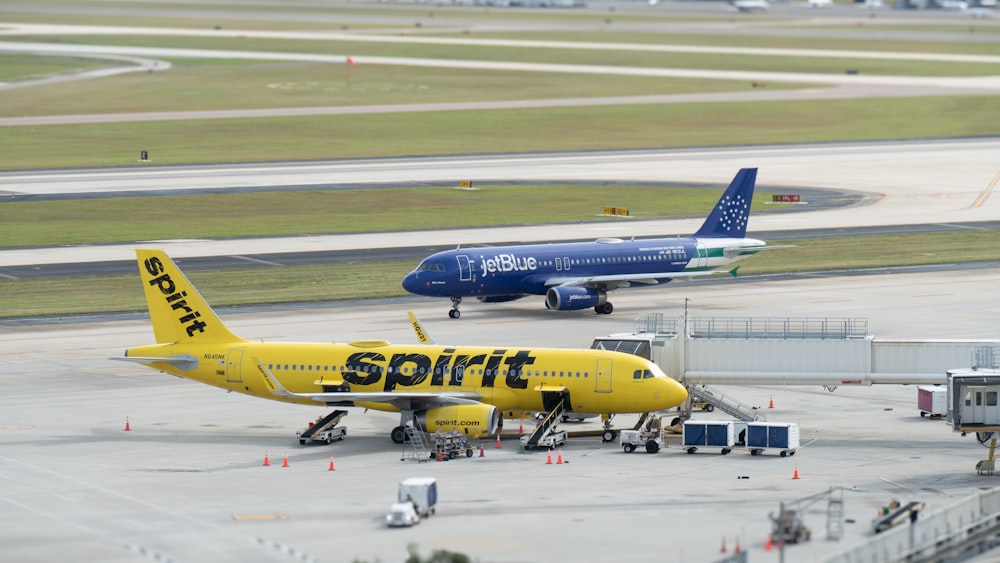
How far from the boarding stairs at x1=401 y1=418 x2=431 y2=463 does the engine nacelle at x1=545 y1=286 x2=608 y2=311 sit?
32224 mm

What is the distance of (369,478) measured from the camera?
58.8m

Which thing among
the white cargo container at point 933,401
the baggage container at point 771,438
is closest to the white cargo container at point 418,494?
the baggage container at point 771,438

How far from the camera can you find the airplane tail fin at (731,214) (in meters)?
105

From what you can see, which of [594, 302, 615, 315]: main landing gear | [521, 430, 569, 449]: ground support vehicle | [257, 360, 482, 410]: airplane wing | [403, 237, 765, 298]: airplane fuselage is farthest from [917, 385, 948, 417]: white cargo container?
[594, 302, 615, 315]: main landing gear

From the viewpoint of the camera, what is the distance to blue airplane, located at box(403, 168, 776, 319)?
317ft

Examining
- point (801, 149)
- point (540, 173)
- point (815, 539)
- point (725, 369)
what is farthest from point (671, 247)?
point (801, 149)

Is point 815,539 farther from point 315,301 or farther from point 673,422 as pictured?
point 315,301

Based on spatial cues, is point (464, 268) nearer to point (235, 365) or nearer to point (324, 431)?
point (235, 365)

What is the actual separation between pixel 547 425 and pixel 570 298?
32638mm

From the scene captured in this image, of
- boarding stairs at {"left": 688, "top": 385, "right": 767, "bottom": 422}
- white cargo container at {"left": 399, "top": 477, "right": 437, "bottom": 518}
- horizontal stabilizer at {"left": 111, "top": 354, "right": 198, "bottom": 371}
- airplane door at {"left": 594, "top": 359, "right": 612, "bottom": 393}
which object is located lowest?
white cargo container at {"left": 399, "top": 477, "right": 437, "bottom": 518}

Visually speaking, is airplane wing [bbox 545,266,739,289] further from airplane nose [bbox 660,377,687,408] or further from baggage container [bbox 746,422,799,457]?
baggage container [bbox 746,422,799,457]

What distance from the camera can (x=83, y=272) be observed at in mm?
110688

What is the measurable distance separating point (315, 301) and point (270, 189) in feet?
171

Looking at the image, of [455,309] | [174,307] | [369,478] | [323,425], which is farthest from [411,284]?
[369,478]
